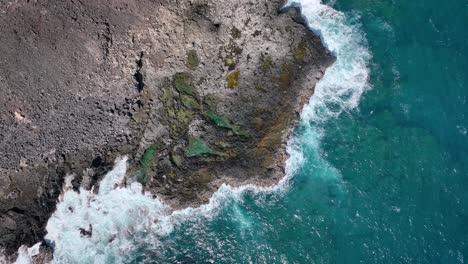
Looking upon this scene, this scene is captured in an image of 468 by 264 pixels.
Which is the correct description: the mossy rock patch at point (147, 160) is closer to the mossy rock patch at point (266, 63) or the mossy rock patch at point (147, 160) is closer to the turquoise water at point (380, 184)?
the turquoise water at point (380, 184)

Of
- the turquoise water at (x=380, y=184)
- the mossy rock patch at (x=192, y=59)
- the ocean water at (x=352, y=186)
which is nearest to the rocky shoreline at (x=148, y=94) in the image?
the mossy rock patch at (x=192, y=59)

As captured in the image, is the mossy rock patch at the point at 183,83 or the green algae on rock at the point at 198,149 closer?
the mossy rock patch at the point at 183,83

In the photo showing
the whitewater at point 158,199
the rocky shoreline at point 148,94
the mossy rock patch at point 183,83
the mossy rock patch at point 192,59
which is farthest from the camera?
Answer: the mossy rock patch at point 183,83

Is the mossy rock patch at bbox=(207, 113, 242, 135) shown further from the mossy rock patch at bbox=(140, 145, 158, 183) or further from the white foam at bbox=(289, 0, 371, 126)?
the white foam at bbox=(289, 0, 371, 126)

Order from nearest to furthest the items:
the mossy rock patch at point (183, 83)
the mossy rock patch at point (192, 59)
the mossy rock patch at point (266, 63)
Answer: the mossy rock patch at point (192, 59), the mossy rock patch at point (183, 83), the mossy rock patch at point (266, 63)

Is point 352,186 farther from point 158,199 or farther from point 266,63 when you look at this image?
point 158,199

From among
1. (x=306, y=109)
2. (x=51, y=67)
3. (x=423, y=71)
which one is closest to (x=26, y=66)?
(x=51, y=67)

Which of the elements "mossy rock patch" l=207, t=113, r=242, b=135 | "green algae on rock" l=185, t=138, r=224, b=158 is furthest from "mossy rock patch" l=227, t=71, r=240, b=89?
"green algae on rock" l=185, t=138, r=224, b=158
